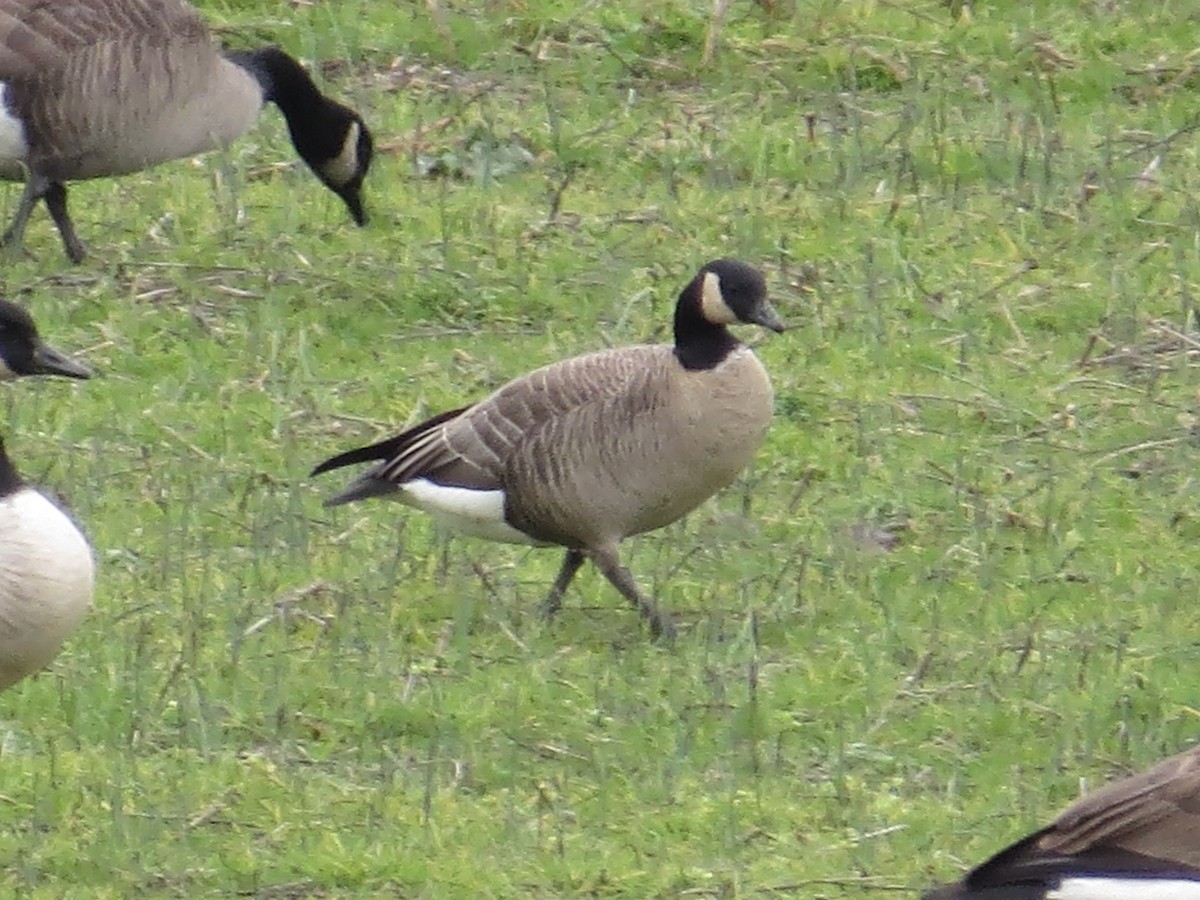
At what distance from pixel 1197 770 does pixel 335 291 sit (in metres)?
5.53

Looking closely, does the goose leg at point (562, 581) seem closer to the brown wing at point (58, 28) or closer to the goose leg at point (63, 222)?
the goose leg at point (63, 222)

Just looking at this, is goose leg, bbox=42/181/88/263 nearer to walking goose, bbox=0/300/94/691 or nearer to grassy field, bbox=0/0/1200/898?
grassy field, bbox=0/0/1200/898

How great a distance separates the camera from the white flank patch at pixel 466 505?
7.69 meters

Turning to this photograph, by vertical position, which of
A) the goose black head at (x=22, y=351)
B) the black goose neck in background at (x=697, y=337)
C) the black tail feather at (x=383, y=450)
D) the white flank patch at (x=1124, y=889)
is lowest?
the black tail feather at (x=383, y=450)

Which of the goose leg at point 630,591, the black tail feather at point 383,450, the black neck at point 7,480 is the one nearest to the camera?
the black neck at point 7,480

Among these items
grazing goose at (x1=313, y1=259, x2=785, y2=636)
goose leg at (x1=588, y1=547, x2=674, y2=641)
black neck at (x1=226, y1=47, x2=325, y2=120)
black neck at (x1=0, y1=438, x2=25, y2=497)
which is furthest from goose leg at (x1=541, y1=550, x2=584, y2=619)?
black neck at (x1=226, y1=47, x2=325, y2=120)

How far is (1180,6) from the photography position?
13234 mm

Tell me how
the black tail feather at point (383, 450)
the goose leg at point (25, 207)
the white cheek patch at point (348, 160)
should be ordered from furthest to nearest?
the white cheek patch at point (348, 160), the goose leg at point (25, 207), the black tail feather at point (383, 450)

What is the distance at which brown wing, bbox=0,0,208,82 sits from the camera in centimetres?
1032

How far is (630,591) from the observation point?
7.52 meters

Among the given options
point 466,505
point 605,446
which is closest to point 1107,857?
point 605,446

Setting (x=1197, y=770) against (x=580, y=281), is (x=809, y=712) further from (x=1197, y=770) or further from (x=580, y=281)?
(x=580, y=281)

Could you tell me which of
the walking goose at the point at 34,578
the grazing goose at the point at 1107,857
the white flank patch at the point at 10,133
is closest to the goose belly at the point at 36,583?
the walking goose at the point at 34,578

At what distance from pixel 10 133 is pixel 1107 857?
21.0ft
